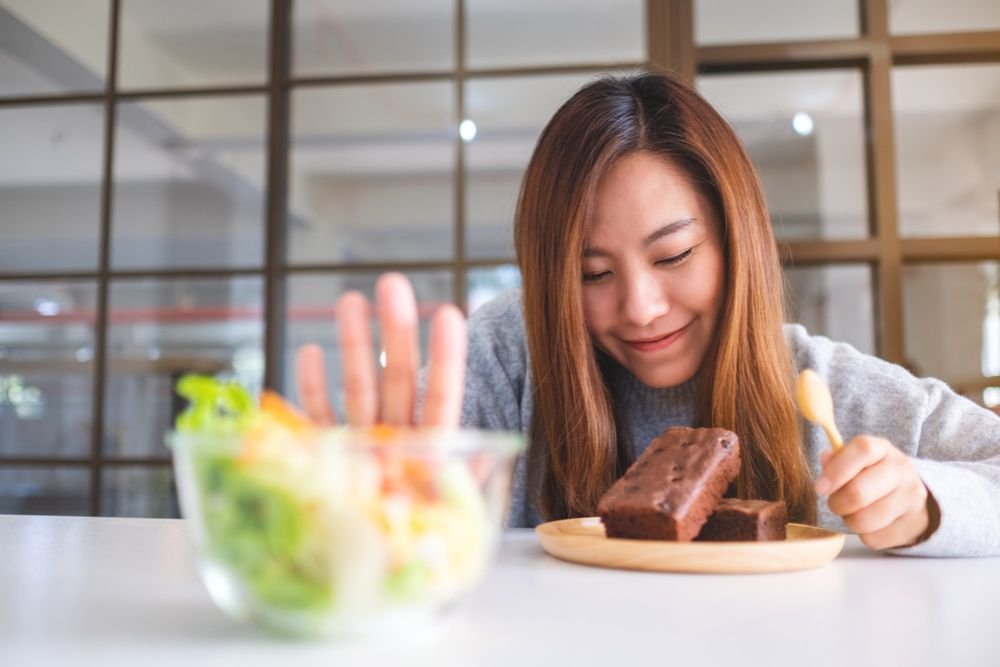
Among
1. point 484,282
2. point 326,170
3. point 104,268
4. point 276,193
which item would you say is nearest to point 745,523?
point 484,282

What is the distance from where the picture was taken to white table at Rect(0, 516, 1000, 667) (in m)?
0.44

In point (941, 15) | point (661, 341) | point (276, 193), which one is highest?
point (941, 15)

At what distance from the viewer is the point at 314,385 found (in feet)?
1.87

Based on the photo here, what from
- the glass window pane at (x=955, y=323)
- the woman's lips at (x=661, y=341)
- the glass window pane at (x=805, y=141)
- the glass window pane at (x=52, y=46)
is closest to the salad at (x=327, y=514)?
the woman's lips at (x=661, y=341)

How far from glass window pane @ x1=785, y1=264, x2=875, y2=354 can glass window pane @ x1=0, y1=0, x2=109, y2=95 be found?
8.64ft

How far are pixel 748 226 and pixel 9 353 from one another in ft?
9.96

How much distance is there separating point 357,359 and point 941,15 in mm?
2993

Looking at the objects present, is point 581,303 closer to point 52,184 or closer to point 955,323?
point 955,323

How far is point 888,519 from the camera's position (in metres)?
0.78

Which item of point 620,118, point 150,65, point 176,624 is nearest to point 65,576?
point 176,624

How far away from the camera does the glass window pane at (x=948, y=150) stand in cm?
293

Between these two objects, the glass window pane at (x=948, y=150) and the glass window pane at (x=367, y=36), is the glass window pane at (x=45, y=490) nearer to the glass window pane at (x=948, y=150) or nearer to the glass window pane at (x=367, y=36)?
the glass window pane at (x=367, y=36)

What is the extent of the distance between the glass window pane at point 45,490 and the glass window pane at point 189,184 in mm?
788

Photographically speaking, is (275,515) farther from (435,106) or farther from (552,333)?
(435,106)
